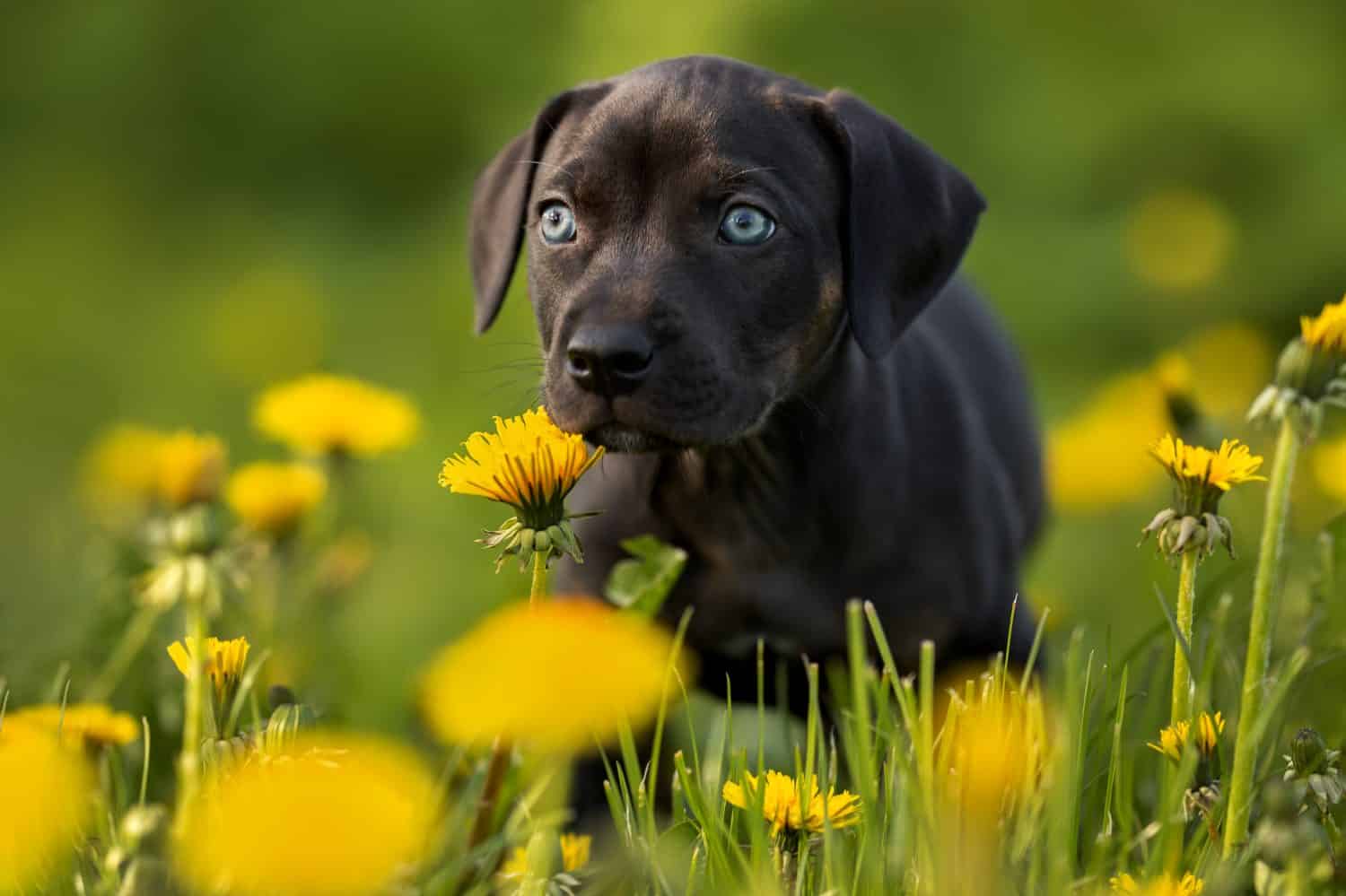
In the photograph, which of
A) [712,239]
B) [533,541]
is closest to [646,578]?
[533,541]

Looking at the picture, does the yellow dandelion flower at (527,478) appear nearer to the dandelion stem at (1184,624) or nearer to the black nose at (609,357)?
the black nose at (609,357)

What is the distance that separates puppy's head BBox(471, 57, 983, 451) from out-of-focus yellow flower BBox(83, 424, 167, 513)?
4.86ft

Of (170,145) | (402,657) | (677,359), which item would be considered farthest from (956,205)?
(170,145)

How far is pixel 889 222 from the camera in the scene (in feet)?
10.5

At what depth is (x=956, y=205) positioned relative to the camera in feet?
10.8

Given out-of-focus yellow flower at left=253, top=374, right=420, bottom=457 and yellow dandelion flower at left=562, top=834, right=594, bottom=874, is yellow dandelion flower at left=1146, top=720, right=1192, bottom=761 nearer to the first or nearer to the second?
yellow dandelion flower at left=562, top=834, right=594, bottom=874

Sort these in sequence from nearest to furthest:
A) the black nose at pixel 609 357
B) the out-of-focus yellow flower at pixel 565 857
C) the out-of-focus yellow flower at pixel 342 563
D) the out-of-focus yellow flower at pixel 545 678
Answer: the out-of-focus yellow flower at pixel 545 678
the out-of-focus yellow flower at pixel 565 857
the black nose at pixel 609 357
the out-of-focus yellow flower at pixel 342 563

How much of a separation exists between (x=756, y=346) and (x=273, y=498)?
1167 millimetres

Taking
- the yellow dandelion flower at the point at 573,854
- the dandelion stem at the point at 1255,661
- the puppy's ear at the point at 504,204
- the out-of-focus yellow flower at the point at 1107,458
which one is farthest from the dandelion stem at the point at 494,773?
the out-of-focus yellow flower at the point at 1107,458

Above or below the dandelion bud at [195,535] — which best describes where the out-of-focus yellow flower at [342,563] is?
below

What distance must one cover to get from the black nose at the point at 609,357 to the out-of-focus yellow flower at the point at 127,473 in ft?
5.82

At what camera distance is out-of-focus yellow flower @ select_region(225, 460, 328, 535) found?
3.54m

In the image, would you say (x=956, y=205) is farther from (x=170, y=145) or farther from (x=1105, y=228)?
(x=170, y=145)

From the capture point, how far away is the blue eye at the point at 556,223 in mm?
3156
